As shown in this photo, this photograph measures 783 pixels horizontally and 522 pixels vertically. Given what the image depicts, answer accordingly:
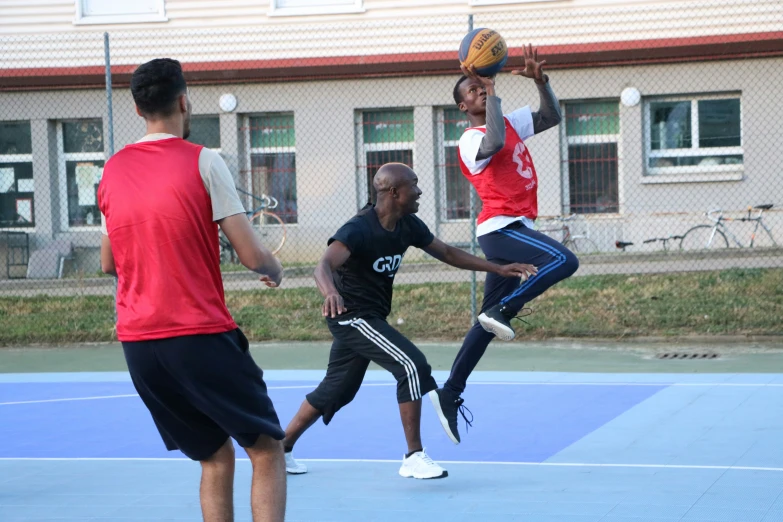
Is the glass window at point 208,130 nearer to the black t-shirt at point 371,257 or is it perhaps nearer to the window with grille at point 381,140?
the window with grille at point 381,140

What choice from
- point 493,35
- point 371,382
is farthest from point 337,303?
point 371,382

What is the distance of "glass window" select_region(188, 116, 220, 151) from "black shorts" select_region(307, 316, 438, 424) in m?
14.0

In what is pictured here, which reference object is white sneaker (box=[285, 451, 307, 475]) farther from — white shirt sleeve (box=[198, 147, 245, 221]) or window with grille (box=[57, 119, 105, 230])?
window with grille (box=[57, 119, 105, 230])

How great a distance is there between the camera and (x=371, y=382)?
32.6ft

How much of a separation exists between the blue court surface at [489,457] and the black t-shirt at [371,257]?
99 cm

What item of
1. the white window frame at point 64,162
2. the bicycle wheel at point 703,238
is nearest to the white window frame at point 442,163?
the bicycle wheel at point 703,238

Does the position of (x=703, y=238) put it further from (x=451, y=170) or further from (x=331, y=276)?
(x=331, y=276)

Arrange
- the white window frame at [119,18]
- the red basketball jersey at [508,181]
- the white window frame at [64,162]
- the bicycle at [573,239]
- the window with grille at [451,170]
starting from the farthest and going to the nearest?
the white window frame at [64,162] < the white window frame at [119,18] < the window with grille at [451,170] < the bicycle at [573,239] < the red basketball jersey at [508,181]

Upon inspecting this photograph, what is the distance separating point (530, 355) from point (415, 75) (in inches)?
349

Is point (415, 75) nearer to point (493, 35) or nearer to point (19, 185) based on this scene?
point (19, 185)

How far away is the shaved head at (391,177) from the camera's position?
6.08 m

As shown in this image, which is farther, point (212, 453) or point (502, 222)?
point (502, 222)

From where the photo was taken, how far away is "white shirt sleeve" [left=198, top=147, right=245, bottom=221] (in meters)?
3.98

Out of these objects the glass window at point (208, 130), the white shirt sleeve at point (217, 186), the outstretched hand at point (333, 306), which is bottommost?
the outstretched hand at point (333, 306)
